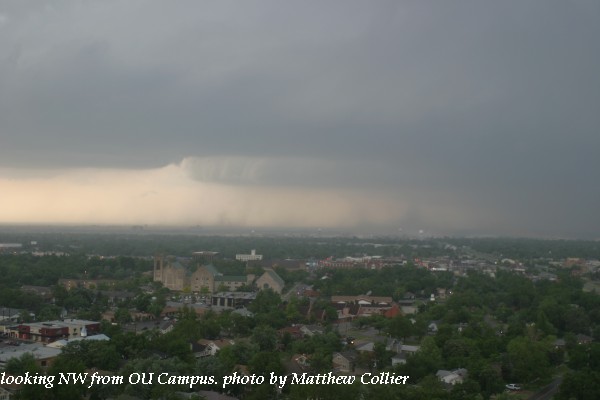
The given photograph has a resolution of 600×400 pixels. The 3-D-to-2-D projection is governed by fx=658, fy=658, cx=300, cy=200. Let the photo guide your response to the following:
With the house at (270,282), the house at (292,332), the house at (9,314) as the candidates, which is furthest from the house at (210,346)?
the house at (270,282)

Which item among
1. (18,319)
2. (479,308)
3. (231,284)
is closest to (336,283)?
(231,284)

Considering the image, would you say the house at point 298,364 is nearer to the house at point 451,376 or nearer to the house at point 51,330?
the house at point 451,376

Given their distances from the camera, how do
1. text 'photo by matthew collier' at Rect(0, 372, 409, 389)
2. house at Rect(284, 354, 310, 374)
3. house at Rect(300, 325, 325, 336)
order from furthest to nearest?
house at Rect(300, 325, 325, 336), house at Rect(284, 354, 310, 374), text 'photo by matthew collier' at Rect(0, 372, 409, 389)

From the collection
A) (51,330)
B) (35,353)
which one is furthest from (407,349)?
(51,330)

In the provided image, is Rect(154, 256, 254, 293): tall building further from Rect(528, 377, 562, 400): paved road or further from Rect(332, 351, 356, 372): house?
Rect(528, 377, 562, 400): paved road

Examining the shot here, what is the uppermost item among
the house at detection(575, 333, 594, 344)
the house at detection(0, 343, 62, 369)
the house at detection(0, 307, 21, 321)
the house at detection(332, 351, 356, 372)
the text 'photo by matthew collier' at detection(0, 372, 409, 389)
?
the text 'photo by matthew collier' at detection(0, 372, 409, 389)

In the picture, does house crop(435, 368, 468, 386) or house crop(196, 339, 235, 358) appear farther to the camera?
house crop(196, 339, 235, 358)

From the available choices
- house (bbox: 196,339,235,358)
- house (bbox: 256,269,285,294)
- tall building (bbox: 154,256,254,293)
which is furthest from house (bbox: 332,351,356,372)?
tall building (bbox: 154,256,254,293)

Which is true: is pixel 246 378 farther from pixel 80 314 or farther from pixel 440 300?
pixel 440 300
